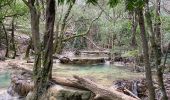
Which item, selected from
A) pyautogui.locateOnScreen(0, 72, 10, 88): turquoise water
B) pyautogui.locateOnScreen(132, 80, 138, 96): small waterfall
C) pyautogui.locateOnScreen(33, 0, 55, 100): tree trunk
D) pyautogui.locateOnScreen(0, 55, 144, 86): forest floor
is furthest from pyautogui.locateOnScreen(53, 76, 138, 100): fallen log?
pyautogui.locateOnScreen(0, 72, 10, 88): turquoise water

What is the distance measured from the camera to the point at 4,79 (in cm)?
1446

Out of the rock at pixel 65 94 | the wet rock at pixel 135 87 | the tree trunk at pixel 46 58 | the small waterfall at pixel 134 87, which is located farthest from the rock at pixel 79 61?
the tree trunk at pixel 46 58

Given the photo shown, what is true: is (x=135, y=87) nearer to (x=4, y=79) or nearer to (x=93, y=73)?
(x=93, y=73)

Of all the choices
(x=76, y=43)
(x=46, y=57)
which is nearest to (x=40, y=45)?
(x=46, y=57)

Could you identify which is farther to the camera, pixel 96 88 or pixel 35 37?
pixel 96 88

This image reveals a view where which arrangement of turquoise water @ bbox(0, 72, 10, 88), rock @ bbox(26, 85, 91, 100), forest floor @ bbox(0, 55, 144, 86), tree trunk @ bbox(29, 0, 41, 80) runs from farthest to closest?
forest floor @ bbox(0, 55, 144, 86) < turquoise water @ bbox(0, 72, 10, 88) < rock @ bbox(26, 85, 91, 100) < tree trunk @ bbox(29, 0, 41, 80)

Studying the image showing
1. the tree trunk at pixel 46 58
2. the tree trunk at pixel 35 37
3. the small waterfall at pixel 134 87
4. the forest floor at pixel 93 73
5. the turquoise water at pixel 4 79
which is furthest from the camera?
the forest floor at pixel 93 73

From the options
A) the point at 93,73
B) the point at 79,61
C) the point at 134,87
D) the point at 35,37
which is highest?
the point at 35,37

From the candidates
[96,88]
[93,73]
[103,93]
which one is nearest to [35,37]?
[96,88]

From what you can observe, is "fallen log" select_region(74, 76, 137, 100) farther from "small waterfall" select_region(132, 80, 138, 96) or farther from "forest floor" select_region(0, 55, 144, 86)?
"forest floor" select_region(0, 55, 144, 86)

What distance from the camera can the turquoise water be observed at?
1291 centimetres

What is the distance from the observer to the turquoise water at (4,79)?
12.9m

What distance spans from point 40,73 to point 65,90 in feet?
5.30

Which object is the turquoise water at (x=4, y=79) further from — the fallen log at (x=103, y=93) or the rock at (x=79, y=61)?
the fallen log at (x=103, y=93)
